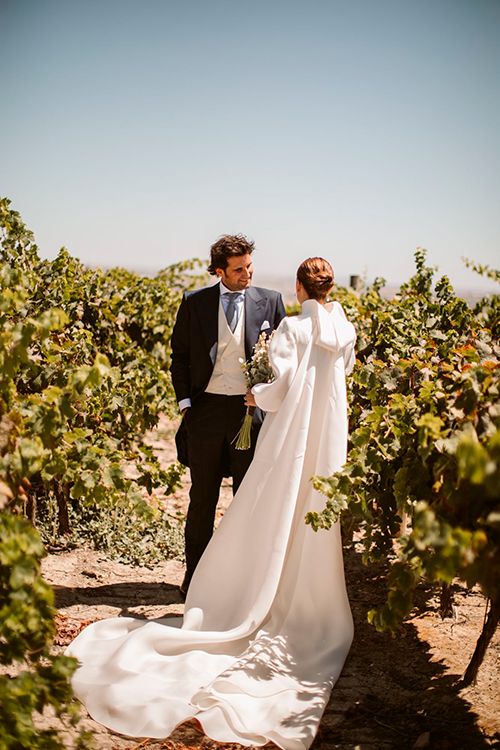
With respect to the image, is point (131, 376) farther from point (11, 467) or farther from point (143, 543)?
point (11, 467)

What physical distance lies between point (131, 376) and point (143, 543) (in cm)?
127

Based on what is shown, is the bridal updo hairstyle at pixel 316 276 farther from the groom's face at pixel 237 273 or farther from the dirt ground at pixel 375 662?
the dirt ground at pixel 375 662

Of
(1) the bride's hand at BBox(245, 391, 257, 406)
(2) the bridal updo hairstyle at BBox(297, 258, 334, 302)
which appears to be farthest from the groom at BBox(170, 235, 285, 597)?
(2) the bridal updo hairstyle at BBox(297, 258, 334, 302)

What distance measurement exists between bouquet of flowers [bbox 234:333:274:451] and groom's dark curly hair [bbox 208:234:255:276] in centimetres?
51

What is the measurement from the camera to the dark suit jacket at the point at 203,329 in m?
4.44

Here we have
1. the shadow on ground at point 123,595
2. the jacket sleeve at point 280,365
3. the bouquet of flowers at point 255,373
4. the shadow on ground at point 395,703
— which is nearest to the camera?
the shadow on ground at point 395,703

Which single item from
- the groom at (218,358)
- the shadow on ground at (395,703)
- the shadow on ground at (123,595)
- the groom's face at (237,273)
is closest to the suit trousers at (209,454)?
the groom at (218,358)

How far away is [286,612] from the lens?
3.81 meters

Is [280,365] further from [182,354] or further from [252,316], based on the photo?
[182,354]

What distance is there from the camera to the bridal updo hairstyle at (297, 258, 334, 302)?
3834 millimetres

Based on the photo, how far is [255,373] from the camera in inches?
161

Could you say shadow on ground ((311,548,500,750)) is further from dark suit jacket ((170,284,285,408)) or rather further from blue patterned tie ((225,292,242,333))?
blue patterned tie ((225,292,242,333))

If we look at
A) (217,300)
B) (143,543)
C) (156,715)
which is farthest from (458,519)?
(143,543)

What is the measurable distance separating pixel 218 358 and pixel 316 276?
93 centimetres
